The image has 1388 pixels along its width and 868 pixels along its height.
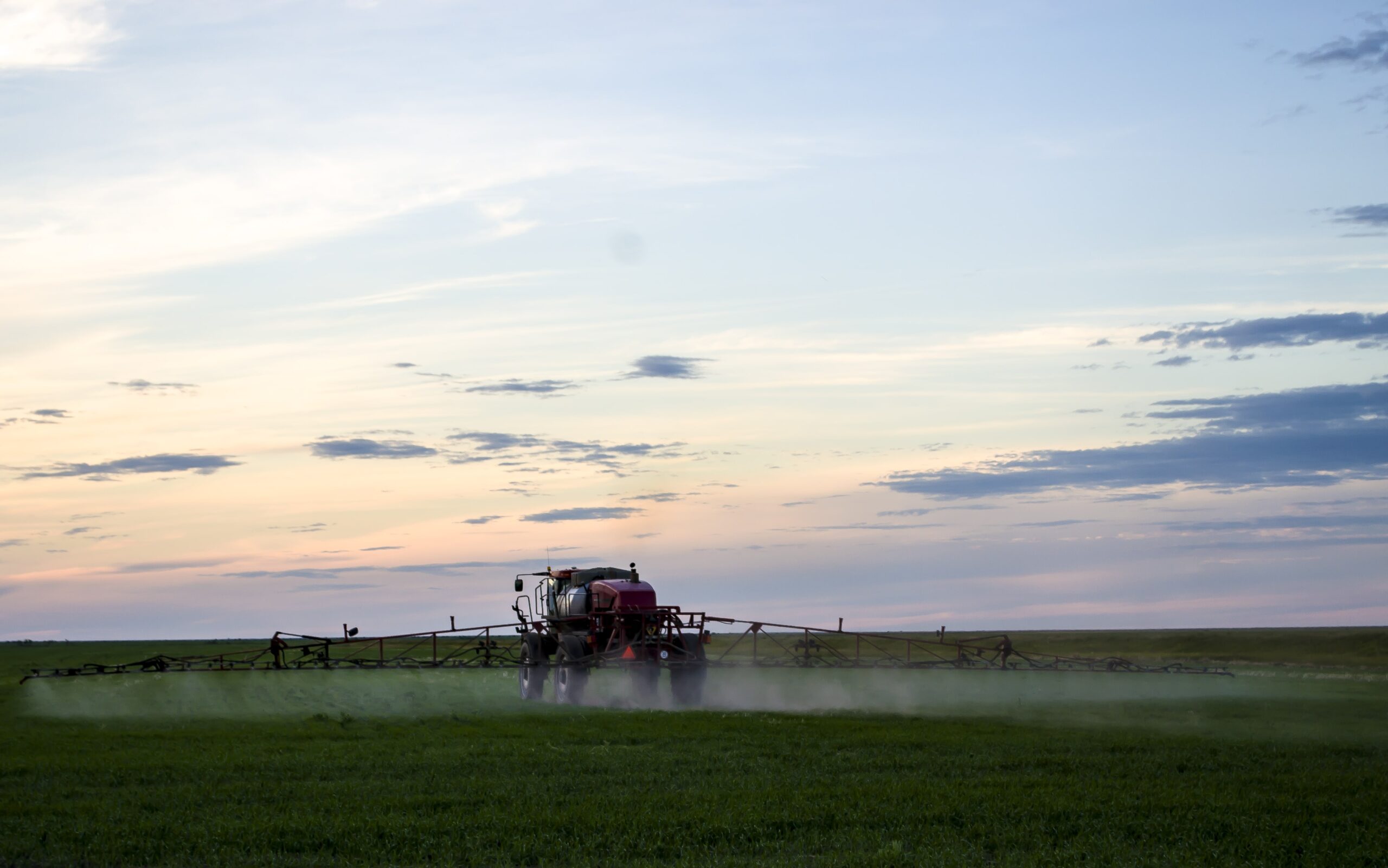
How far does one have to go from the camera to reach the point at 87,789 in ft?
64.5

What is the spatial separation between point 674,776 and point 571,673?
1780 centimetres

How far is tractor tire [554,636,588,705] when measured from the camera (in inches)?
1474

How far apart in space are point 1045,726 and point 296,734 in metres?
18.7

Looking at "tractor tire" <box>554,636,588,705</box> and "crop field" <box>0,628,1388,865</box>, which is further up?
"tractor tire" <box>554,636,588,705</box>

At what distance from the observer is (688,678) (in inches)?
1474

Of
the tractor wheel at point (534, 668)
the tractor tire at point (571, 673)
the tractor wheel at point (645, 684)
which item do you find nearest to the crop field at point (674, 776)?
the tractor wheel at point (645, 684)

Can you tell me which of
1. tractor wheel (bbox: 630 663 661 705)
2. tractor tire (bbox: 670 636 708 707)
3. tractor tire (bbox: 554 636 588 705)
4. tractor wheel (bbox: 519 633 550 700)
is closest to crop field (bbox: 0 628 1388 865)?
tractor wheel (bbox: 630 663 661 705)

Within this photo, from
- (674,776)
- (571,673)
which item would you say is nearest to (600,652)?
(571,673)

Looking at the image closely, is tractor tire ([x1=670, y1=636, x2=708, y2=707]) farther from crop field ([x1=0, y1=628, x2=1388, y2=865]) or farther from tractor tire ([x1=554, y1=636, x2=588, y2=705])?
tractor tire ([x1=554, y1=636, x2=588, y2=705])

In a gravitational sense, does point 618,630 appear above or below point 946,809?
above

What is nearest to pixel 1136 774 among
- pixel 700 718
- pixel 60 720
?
pixel 700 718

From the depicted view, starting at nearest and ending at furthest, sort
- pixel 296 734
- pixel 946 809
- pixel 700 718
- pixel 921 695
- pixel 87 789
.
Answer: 1. pixel 946 809
2. pixel 87 789
3. pixel 296 734
4. pixel 700 718
5. pixel 921 695

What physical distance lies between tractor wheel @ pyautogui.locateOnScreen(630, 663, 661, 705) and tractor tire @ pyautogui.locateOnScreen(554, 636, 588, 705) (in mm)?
1612

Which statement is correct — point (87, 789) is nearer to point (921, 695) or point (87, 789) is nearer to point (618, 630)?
point (618, 630)
